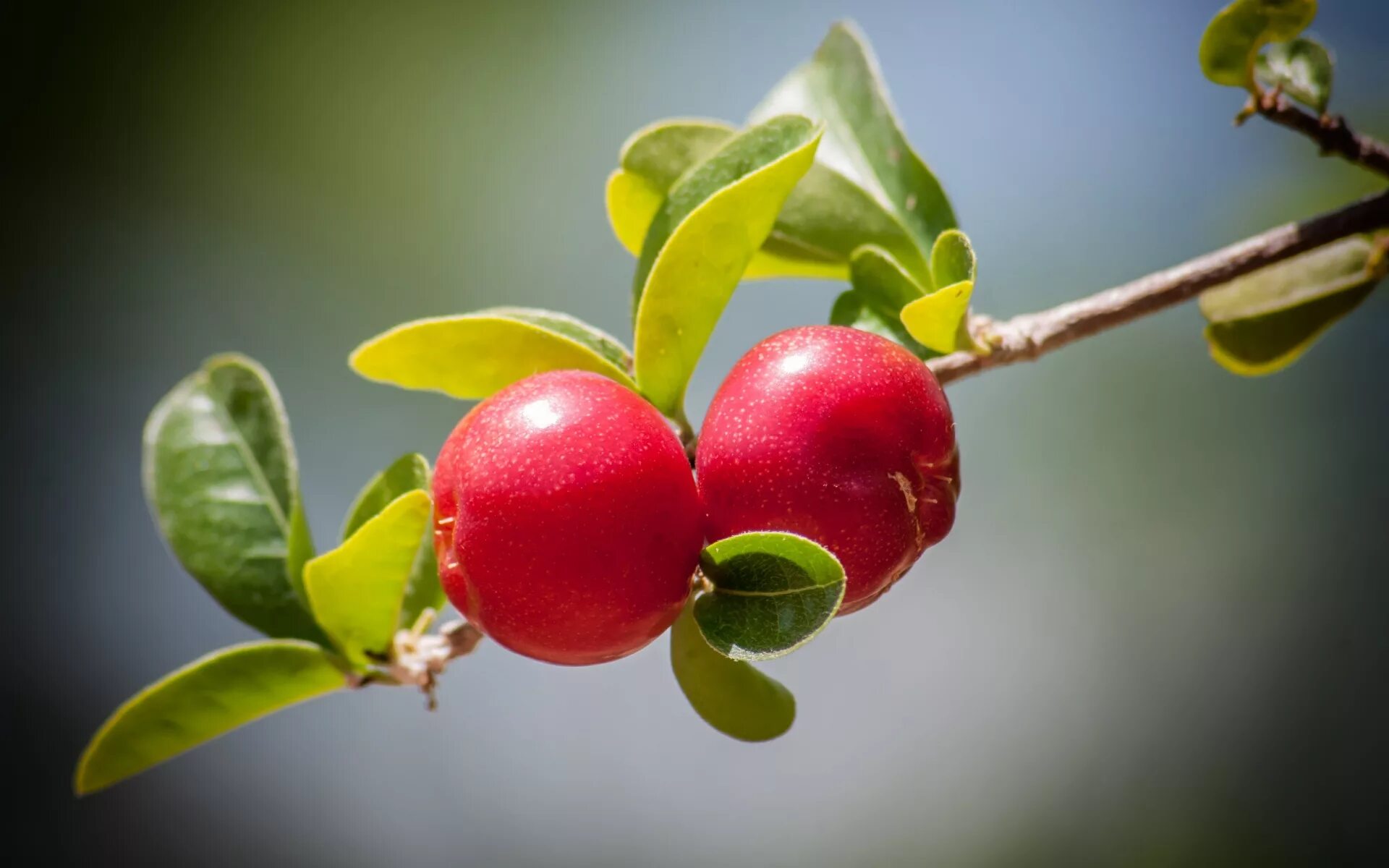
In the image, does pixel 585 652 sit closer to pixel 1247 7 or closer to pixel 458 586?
pixel 458 586

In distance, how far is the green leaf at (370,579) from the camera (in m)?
0.59

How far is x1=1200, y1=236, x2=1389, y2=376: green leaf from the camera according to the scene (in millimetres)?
845

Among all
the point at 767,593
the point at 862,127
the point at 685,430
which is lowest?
the point at 767,593

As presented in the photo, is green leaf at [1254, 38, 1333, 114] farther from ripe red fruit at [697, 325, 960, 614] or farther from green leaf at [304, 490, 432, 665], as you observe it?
green leaf at [304, 490, 432, 665]

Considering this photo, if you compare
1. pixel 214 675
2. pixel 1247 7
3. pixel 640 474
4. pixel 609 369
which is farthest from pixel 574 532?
pixel 1247 7

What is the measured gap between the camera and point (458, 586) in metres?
0.57

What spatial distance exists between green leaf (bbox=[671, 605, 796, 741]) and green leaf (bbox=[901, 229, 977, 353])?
0.24 m

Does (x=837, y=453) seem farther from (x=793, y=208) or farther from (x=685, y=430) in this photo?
(x=793, y=208)

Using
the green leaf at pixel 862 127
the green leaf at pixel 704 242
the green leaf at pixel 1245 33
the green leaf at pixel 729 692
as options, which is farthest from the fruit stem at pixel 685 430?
the green leaf at pixel 1245 33

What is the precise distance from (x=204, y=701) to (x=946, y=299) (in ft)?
1.85

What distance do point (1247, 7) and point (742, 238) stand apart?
0.43m

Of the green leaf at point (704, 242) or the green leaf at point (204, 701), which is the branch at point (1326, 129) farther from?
the green leaf at point (204, 701)

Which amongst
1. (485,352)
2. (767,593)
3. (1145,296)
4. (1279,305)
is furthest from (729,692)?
(1279,305)

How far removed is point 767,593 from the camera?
19.6 inches
